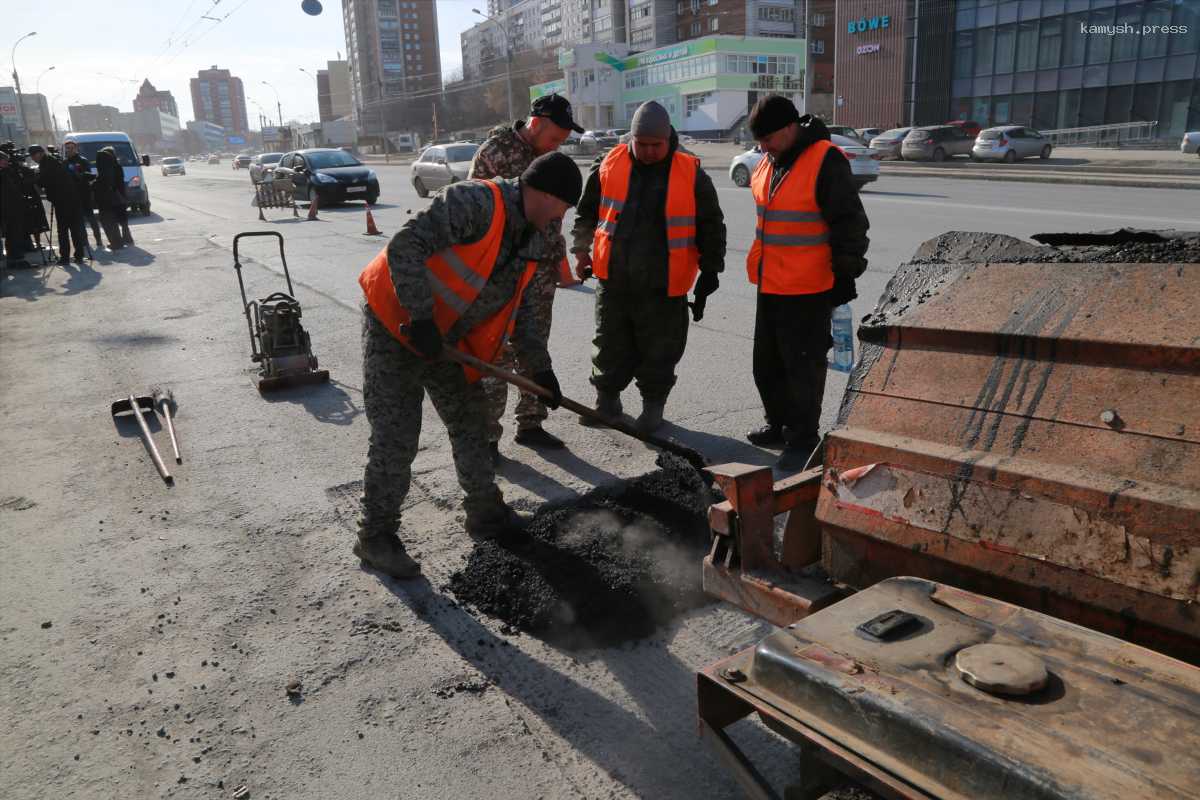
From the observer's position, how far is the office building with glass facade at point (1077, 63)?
118ft

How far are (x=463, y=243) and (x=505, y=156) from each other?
1.79 m

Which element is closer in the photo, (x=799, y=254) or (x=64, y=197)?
(x=799, y=254)

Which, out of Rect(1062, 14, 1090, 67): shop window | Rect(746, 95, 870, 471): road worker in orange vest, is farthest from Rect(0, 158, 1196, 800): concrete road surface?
Rect(1062, 14, 1090, 67): shop window

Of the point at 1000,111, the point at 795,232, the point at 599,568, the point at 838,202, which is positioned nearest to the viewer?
the point at 599,568

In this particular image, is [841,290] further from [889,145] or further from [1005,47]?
[1005,47]

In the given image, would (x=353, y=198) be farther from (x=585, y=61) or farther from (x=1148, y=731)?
(x=585, y=61)

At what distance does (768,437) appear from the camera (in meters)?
5.03

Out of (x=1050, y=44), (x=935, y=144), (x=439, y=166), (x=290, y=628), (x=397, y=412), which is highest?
(x=1050, y=44)

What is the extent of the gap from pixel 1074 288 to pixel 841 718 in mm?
1362

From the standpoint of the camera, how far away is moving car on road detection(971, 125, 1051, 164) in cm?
3075

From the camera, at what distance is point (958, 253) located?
9.08 ft

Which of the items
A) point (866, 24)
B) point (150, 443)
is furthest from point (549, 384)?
point (866, 24)

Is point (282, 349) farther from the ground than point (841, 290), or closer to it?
closer to it

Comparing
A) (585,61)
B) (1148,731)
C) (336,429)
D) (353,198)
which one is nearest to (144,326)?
(336,429)
